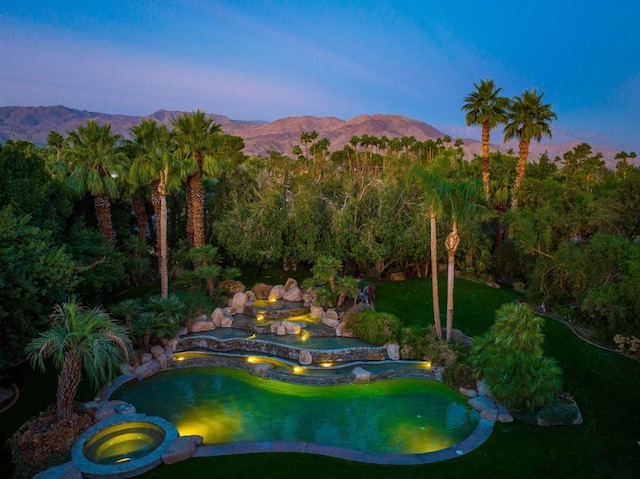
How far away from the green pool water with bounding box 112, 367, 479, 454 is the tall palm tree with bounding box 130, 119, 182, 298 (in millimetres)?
6607

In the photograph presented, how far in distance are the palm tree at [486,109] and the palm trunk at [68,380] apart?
2822 centimetres

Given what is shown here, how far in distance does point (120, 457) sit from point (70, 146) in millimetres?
18234

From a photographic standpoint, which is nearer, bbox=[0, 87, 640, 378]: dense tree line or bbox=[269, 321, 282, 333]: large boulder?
bbox=[0, 87, 640, 378]: dense tree line

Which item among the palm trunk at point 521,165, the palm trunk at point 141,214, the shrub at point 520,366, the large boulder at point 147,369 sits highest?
the palm trunk at point 521,165

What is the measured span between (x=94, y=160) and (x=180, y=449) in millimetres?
16813

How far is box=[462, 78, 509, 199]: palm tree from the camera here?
1240 inches

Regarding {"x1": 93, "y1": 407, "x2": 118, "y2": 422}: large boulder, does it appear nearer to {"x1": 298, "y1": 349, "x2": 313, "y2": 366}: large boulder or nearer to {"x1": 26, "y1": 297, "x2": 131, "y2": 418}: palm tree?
{"x1": 26, "y1": 297, "x2": 131, "y2": 418}: palm tree

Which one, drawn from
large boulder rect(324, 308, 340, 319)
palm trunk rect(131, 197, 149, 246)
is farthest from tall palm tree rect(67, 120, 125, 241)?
large boulder rect(324, 308, 340, 319)

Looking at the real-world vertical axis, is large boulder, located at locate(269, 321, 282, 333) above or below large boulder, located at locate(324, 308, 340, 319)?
below

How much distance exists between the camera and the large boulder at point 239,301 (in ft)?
75.3

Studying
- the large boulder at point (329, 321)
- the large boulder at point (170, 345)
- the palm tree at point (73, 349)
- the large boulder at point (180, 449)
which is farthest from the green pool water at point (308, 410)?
the large boulder at point (329, 321)

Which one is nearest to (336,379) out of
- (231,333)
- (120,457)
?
(231,333)

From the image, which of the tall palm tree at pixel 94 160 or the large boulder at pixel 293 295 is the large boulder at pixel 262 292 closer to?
the large boulder at pixel 293 295

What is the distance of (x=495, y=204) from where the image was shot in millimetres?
34219
